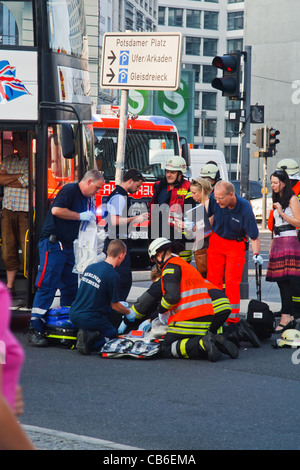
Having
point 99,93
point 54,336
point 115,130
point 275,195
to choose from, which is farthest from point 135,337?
point 99,93

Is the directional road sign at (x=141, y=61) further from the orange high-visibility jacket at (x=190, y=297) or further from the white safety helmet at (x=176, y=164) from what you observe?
the orange high-visibility jacket at (x=190, y=297)

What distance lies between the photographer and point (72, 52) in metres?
10.5

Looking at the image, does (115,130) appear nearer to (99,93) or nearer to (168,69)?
(168,69)

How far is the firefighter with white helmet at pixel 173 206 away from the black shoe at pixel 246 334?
3.48 ft

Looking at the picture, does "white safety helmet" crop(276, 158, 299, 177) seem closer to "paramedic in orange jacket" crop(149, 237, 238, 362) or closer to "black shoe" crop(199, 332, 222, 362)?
"paramedic in orange jacket" crop(149, 237, 238, 362)

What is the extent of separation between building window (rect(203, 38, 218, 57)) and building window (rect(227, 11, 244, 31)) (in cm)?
237

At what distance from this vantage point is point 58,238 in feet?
29.9

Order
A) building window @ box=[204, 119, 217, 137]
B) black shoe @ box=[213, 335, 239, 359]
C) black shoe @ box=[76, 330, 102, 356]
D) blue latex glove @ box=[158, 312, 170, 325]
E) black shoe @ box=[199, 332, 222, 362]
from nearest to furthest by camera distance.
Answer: black shoe @ box=[199, 332, 222, 362] < black shoe @ box=[213, 335, 239, 359] < black shoe @ box=[76, 330, 102, 356] < blue latex glove @ box=[158, 312, 170, 325] < building window @ box=[204, 119, 217, 137]

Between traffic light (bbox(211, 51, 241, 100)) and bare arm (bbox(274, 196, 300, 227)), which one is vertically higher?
traffic light (bbox(211, 51, 241, 100))

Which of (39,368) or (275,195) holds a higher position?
(275,195)

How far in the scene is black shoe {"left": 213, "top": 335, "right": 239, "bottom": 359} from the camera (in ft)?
26.8

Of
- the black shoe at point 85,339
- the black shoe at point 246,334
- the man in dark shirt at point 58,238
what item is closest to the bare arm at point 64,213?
the man in dark shirt at point 58,238

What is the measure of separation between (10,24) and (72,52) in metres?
0.99

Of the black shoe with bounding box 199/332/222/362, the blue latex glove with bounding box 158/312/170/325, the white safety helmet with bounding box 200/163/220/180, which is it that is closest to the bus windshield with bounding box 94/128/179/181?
the white safety helmet with bounding box 200/163/220/180
